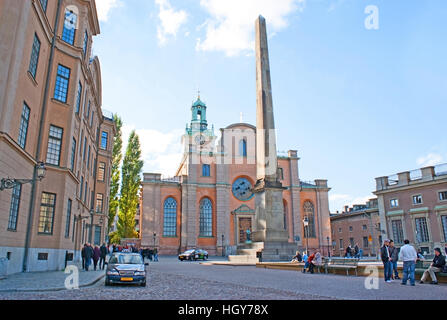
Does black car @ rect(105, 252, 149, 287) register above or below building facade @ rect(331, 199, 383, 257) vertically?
below

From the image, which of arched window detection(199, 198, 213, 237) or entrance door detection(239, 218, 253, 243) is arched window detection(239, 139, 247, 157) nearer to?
arched window detection(199, 198, 213, 237)

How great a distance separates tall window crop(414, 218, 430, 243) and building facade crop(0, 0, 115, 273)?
3127 cm

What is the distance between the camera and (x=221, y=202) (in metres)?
50.7

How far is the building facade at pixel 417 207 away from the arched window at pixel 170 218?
26241 mm

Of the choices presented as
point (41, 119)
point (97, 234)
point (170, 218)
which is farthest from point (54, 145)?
point (170, 218)

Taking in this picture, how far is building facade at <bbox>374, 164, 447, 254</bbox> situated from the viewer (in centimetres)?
3403

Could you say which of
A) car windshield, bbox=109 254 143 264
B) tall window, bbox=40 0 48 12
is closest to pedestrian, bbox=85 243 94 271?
car windshield, bbox=109 254 143 264

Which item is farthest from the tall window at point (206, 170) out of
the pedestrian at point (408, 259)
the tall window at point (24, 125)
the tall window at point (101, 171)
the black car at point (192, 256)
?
the pedestrian at point (408, 259)

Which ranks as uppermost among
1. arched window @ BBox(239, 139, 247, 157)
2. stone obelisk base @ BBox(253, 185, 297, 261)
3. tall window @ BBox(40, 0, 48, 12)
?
arched window @ BBox(239, 139, 247, 157)

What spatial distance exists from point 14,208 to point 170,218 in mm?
35209

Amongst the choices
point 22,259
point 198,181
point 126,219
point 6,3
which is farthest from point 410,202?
point 6,3

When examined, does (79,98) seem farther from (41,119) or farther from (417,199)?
(417,199)

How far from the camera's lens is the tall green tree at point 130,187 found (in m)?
44.3

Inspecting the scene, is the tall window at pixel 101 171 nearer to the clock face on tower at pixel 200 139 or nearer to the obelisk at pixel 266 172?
the obelisk at pixel 266 172
